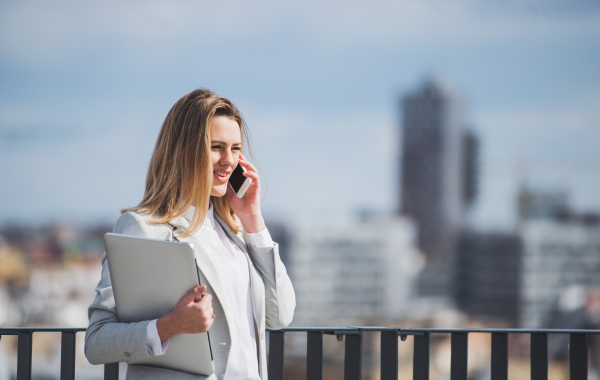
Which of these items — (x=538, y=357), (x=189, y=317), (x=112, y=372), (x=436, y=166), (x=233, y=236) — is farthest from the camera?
(x=436, y=166)

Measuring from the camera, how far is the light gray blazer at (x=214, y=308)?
5.12 feet

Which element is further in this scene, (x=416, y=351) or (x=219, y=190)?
(x=416, y=351)

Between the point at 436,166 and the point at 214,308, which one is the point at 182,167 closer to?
the point at 214,308

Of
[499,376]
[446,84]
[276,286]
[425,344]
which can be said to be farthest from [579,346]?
[446,84]

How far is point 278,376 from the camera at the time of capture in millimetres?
2584

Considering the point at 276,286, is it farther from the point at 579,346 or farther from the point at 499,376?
the point at 579,346

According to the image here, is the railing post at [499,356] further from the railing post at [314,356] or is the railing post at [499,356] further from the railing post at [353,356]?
the railing post at [314,356]

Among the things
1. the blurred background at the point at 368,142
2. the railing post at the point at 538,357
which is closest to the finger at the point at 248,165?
the railing post at the point at 538,357

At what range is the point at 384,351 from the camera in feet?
8.95

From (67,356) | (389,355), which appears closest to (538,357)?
(389,355)

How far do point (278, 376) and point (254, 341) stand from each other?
0.84m

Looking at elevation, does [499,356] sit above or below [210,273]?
below

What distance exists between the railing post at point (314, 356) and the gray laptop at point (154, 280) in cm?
113

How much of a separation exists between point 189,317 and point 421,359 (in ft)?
4.89
